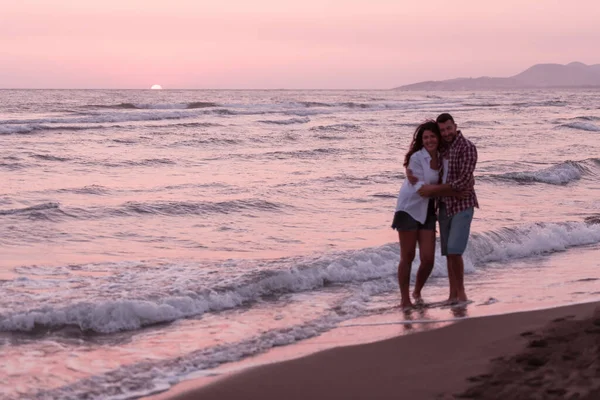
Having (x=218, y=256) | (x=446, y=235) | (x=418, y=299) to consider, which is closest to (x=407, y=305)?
(x=418, y=299)

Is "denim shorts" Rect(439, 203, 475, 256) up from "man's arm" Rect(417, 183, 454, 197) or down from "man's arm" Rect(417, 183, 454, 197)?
down

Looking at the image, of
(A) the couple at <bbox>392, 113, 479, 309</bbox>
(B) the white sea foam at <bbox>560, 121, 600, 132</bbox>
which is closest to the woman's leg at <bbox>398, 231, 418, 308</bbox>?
(A) the couple at <bbox>392, 113, 479, 309</bbox>

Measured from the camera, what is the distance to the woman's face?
715 cm

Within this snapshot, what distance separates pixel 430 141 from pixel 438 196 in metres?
0.49

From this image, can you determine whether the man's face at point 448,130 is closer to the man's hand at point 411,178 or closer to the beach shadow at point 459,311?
the man's hand at point 411,178

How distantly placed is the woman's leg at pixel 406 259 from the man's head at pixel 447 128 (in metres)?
0.94

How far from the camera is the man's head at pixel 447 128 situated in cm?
710

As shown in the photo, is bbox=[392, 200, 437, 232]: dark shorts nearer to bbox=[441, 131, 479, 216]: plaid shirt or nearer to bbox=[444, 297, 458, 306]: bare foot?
bbox=[441, 131, 479, 216]: plaid shirt

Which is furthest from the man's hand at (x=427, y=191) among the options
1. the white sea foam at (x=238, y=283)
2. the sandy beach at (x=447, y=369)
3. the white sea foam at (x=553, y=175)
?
the white sea foam at (x=553, y=175)

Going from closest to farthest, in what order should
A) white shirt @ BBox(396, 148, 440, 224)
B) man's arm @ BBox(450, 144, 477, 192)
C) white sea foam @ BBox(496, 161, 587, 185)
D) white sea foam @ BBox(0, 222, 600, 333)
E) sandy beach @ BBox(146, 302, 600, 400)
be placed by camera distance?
sandy beach @ BBox(146, 302, 600, 400) < white sea foam @ BBox(0, 222, 600, 333) < man's arm @ BBox(450, 144, 477, 192) < white shirt @ BBox(396, 148, 440, 224) < white sea foam @ BBox(496, 161, 587, 185)

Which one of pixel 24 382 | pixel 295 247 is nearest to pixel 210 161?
pixel 295 247

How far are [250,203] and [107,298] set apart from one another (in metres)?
6.56

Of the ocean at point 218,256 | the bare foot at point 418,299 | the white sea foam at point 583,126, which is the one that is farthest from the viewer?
the white sea foam at point 583,126

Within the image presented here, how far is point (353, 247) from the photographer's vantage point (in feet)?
33.3
